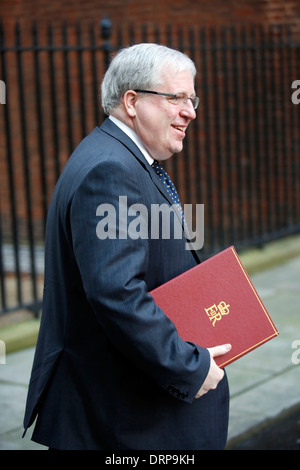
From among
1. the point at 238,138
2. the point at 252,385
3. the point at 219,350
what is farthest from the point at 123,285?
the point at 238,138

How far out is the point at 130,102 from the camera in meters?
2.30

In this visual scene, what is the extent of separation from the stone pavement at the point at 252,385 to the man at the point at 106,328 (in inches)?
64.8

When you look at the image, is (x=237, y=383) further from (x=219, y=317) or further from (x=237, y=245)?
(x=237, y=245)

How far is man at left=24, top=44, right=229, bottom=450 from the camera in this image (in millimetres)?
2160

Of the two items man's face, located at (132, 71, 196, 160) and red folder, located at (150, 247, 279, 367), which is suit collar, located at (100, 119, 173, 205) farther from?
red folder, located at (150, 247, 279, 367)

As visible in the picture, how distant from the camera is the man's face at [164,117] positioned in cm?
228

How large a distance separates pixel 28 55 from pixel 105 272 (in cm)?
920

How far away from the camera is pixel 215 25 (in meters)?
9.62

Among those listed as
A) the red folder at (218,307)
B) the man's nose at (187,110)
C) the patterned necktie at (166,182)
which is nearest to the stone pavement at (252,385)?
the red folder at (218,307)

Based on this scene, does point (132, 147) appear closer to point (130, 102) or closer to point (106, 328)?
point (130, 102)

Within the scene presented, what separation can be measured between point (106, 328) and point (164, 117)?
68 centimetres

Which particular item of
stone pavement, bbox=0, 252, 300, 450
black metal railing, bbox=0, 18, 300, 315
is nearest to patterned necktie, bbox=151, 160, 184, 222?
stone pavement, bbox=0, 252, 300, 450

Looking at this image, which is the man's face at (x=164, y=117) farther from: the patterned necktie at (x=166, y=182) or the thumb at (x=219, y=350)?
the thumb at (x=219, y=350)

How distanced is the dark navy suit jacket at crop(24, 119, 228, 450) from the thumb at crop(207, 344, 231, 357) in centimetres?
7
